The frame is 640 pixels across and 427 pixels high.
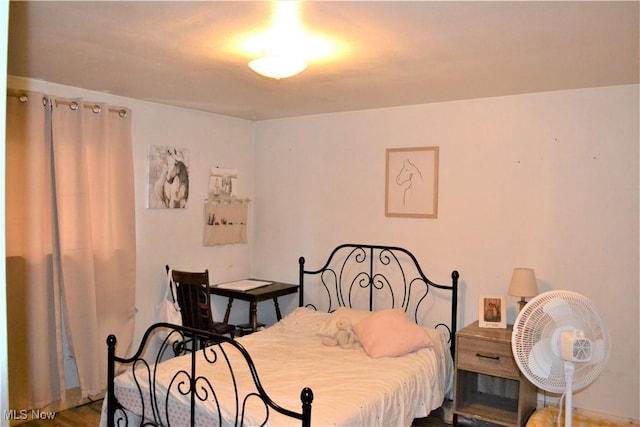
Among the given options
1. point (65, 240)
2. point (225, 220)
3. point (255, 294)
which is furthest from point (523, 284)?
point (65, 240)

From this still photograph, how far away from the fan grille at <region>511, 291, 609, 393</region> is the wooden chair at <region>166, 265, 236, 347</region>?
6.65 feet

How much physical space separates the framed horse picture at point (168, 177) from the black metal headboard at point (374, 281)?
3.91 ft

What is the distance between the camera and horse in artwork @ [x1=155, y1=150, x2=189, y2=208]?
4105 mm

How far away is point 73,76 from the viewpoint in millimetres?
3184

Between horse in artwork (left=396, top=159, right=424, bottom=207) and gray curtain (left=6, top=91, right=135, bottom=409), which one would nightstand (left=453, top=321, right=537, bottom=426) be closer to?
horse in artwork (left=396, top=159, right=424, bottom=207)

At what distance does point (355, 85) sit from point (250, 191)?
6.49ft

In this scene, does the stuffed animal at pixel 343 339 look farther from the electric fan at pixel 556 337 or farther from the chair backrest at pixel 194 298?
the electric fan at pixel 556 337

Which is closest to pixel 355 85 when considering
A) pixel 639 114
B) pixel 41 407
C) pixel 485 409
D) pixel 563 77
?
pixel 563 77

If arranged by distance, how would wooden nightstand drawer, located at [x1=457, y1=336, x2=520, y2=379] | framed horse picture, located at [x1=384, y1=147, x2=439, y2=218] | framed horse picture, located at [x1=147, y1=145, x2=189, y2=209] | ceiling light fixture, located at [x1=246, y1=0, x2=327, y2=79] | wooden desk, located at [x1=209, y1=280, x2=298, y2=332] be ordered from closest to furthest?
ceiling light fixture, located at [x1=246, y1=0, x2=327, y2=79] → wooden nightstand drawer, located at [x1=457, y1=336, x2=520, y2=379] → framed horse picture, located at [x1=384, y1=147, x2=439, y2=218] → framed horse picture, located at [x1=147, y1=145, x2=189, y2=209] → wooden desk, located at [x1=209, y1=280, x2=298, y2=332]

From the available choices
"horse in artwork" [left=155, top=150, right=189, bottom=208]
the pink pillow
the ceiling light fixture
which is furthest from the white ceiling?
the pink pillow

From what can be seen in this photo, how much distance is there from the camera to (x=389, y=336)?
330cm

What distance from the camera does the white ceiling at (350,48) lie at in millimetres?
2002

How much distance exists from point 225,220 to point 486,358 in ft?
8.46

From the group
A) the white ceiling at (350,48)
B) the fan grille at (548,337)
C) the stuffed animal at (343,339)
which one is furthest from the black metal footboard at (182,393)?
the white ceiling at (350,48)
